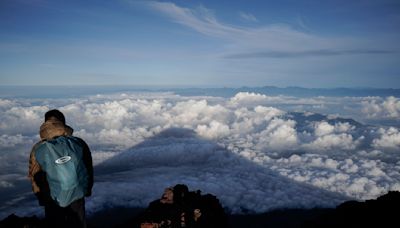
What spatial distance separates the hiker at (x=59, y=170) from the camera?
6941 millimetres

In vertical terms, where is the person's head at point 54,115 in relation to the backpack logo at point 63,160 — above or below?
above

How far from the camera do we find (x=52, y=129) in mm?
7223

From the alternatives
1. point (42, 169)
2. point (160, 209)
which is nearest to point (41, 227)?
point (42, 169)

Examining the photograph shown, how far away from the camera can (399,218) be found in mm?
31391

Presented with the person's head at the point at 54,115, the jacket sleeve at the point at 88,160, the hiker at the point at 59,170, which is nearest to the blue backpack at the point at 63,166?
the hiker at the point at 59,170

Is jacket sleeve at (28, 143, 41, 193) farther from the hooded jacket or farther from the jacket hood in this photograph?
the jacket hood

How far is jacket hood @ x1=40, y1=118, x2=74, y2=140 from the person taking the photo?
722cm

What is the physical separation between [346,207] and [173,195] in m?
29.7

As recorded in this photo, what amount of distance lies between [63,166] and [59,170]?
127mm

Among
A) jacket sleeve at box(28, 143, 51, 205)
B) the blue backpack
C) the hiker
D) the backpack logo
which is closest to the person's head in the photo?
the hiker

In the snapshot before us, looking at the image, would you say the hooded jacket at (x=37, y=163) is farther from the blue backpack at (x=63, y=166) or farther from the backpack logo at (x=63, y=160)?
the backpack logo at (x=63, y=160)

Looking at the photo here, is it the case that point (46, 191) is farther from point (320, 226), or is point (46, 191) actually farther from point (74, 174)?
point (320, 226)

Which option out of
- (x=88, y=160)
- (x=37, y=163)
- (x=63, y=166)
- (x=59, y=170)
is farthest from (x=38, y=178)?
(x=88, y=160)

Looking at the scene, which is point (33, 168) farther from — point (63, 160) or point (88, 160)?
point (88, 160)
